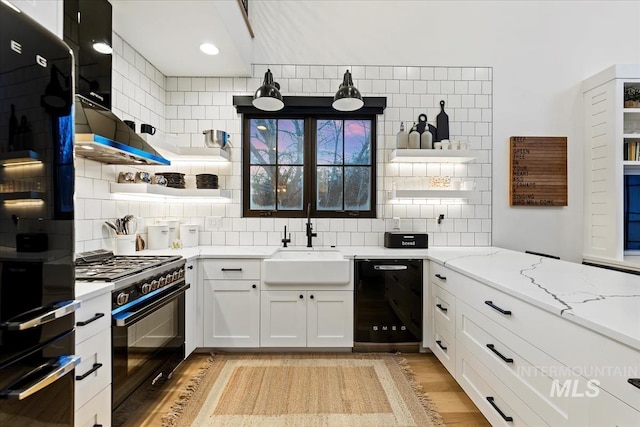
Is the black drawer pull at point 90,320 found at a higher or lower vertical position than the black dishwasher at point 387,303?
higher

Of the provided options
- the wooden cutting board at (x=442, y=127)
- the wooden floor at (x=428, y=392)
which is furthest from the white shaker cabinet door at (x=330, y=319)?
the wooden cutting board at (x=442, y=127)

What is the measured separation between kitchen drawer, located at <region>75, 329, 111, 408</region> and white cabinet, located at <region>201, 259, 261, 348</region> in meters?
1.09

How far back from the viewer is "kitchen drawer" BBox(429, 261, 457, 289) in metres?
2.18

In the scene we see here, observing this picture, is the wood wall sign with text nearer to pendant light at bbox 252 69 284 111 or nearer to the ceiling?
pendant light at bbox 252 69 284 111

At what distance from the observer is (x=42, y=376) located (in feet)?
3.12

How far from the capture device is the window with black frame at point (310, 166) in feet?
10.6

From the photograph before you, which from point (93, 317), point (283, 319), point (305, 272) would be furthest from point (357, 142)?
point (93, 317)

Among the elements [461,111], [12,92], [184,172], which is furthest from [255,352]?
[461,111]

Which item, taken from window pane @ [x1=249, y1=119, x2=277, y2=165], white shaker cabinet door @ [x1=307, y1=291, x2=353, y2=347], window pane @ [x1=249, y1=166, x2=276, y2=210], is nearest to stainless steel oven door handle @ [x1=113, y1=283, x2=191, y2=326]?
white shaker cabinet door @ [x1=307, y1=291, x2=353, y2=347]

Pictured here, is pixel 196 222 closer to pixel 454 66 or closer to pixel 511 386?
pixel 511 386

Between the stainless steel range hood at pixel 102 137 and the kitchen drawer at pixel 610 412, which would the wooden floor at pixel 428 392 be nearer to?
the kitchen drawer at pixel 610 412

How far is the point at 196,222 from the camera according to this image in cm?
317

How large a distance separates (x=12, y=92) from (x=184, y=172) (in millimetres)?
2392

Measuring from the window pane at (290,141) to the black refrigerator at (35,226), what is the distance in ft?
7.33
